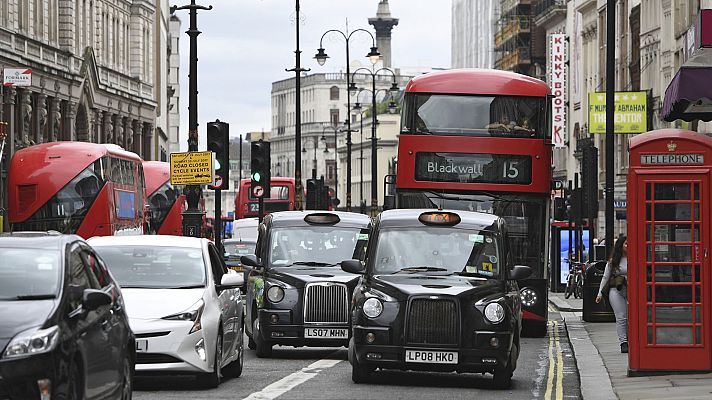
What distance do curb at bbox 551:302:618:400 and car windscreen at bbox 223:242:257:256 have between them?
62.1 ft

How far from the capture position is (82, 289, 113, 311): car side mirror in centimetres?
1202

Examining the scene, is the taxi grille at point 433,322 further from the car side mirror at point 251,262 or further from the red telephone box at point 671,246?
the car side mirror at point 251,262

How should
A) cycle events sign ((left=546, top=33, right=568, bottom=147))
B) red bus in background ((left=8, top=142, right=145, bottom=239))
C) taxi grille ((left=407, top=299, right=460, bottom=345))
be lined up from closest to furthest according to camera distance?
taxi grille ((left=407, top=299, right=460, bottom=345)) < red bus in background ((left=8, top=142, right=145, bottom=239)) < cycle events sign ((left=546, top=33, right=568, bottom=147))

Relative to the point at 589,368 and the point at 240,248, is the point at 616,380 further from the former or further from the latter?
the point at 240,248

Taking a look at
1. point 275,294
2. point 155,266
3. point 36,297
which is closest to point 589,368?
point 275,294

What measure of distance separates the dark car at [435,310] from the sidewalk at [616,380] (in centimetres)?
106

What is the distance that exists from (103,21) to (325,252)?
7826 centimetres

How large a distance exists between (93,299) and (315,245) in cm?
1167

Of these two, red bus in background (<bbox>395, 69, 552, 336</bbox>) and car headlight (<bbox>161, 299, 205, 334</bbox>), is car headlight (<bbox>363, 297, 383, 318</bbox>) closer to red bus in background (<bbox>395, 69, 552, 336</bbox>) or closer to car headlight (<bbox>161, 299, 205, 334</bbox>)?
car headlight (<bbox>161, 299, 205, 334</bbox>)

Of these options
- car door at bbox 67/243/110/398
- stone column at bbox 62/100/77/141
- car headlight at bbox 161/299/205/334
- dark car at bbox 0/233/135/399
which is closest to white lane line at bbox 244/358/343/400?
car headlight at bbox 161/299/205/334

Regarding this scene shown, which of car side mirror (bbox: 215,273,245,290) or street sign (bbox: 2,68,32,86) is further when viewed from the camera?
street sign (bbox: 2,68,32,86)

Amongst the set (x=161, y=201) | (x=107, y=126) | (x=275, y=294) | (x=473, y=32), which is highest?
(x=473, y=32)

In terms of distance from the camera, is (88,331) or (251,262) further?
(251,262)

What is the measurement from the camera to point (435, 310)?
1759 cm
